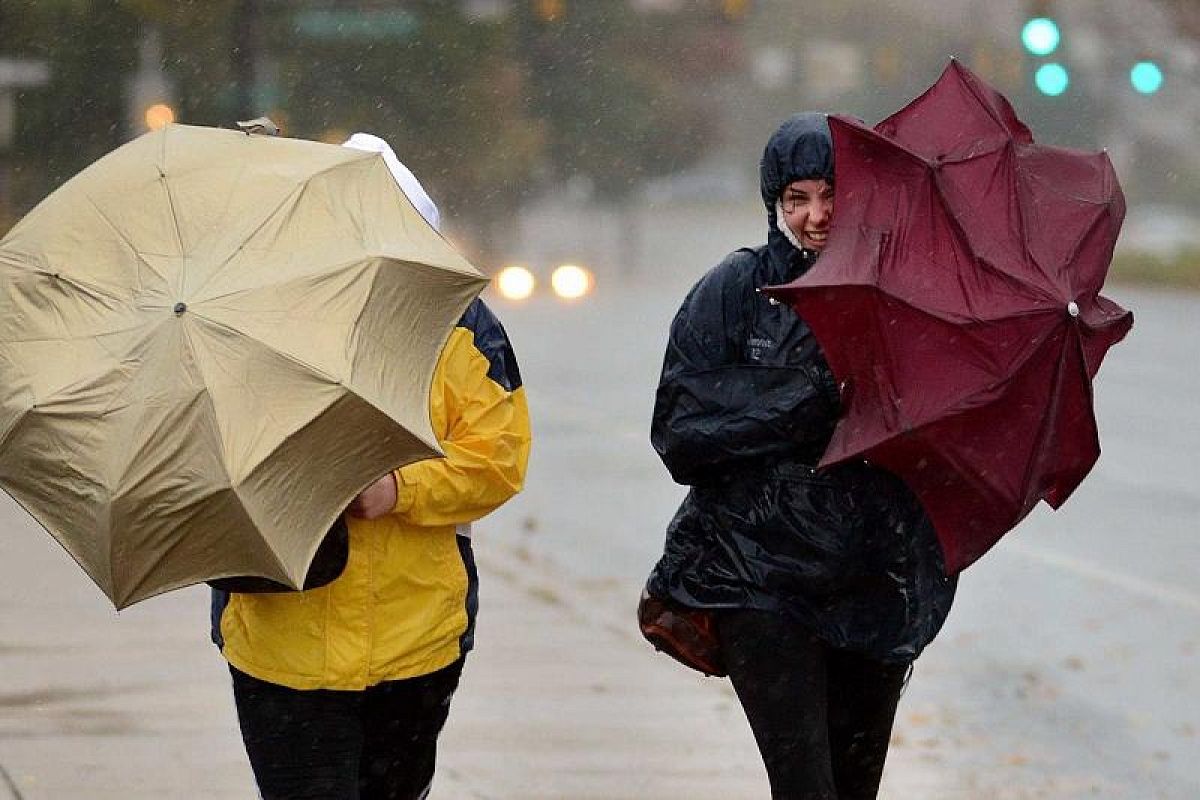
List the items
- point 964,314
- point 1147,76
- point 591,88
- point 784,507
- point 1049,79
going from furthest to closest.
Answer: point 591,88 < point 1147,76 < point 1049,79 < point 784,507 < point 964,314

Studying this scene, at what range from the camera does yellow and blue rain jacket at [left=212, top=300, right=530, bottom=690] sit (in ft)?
14.0

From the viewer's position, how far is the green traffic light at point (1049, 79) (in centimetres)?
2047

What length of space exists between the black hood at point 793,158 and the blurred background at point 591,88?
44.8 feet

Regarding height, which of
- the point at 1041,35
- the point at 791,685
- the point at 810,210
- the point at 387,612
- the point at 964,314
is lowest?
the point at 1041,35

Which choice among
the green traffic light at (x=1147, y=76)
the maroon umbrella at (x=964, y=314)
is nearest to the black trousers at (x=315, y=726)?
the maroon umbrella at (x=964, y=314)

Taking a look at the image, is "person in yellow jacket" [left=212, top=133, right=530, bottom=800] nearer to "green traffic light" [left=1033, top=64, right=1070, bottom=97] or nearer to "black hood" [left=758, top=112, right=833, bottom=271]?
"black hood" [left=758, top=112, right=833, bottom=271]

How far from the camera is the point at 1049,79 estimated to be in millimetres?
20469

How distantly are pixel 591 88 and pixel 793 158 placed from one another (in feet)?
133

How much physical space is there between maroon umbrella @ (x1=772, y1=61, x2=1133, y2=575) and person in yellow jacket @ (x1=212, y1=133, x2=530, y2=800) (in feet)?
2.22

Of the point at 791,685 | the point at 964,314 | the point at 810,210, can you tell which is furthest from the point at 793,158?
the point at 791,685

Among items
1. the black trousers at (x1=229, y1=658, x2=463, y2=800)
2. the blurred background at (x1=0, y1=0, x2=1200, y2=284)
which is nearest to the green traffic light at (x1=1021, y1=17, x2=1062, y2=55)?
the blurred background at (x1=0, y1=0, x2=1200, y2=284)

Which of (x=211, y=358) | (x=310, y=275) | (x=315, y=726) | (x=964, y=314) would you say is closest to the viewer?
(x=211, y=358)

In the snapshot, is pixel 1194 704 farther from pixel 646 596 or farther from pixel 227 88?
pixel 227 88

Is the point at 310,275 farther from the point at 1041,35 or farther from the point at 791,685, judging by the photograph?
the point at 1041,35
